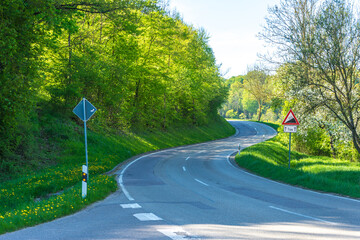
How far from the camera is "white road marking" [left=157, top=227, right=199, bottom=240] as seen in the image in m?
5.91

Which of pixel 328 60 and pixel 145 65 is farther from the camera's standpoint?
pixel 145 65

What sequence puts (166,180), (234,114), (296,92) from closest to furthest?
(166,180) → (296,92) → (234,114)

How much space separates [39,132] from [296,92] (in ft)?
53.8

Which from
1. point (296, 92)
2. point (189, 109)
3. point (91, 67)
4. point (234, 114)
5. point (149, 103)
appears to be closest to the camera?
point (296, 92)

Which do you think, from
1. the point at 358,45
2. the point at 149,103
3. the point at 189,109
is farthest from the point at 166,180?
the point at 189,109

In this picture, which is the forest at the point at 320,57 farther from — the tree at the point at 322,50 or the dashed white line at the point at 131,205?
the dashed white line at the point at 131,205

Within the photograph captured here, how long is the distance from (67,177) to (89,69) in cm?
1123

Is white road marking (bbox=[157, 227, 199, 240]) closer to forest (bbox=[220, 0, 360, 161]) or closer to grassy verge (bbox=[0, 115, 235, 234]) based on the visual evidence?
grassy verge (bbox=[0, 115, 235, 234])

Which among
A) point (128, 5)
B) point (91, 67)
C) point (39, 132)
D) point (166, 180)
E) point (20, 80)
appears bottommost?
point (166, 180)

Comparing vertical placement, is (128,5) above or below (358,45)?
above

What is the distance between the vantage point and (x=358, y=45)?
16469mm

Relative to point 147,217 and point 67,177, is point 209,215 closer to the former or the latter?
point 147,217

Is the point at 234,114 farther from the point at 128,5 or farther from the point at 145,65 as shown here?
the point at 128,5

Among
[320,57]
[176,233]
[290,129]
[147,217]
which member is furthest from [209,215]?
[320,57]
